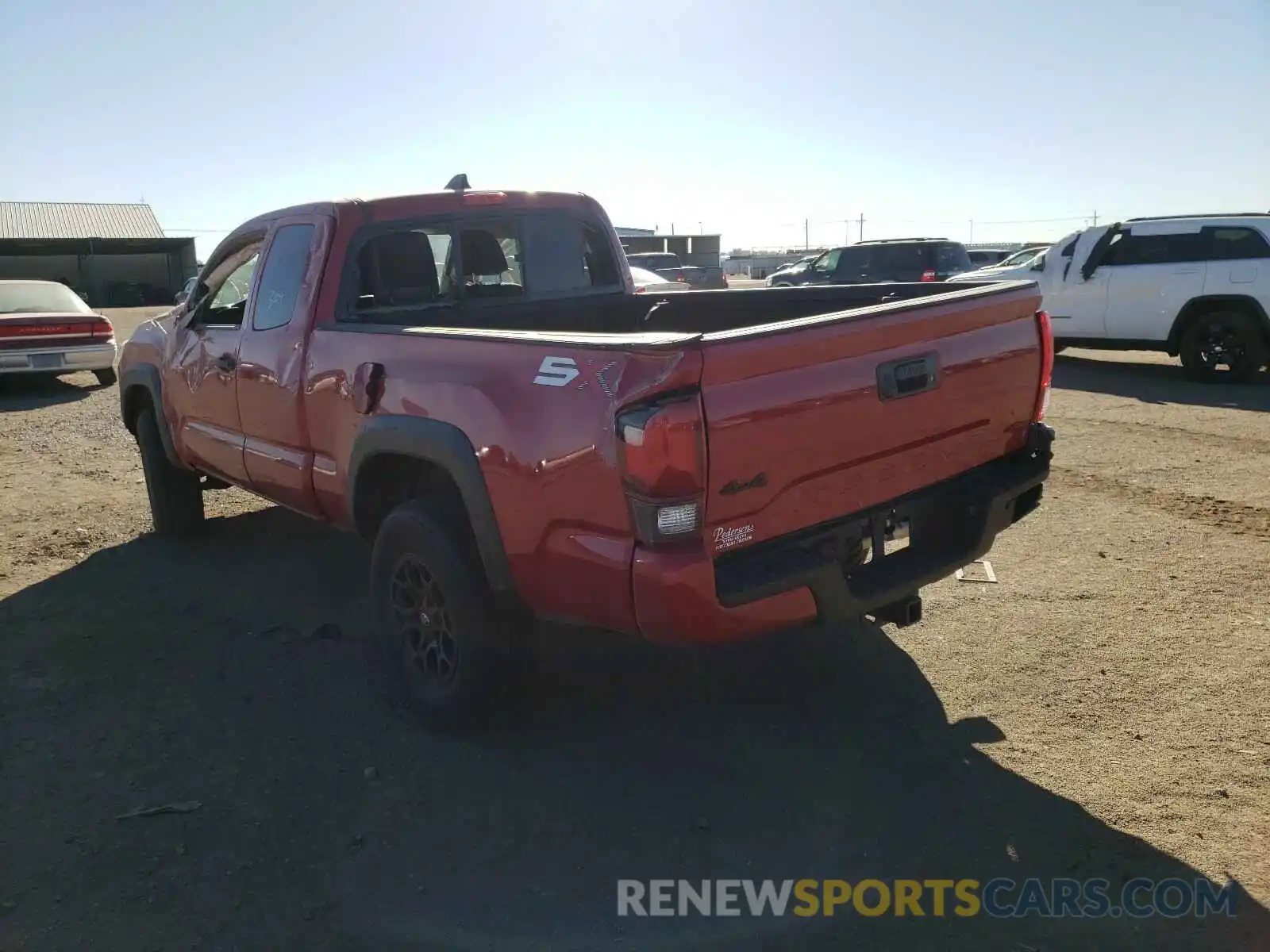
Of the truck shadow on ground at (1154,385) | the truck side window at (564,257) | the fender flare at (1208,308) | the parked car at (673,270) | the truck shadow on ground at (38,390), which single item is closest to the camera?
the truck side window at (564,257)

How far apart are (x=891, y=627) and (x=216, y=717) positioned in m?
3.02

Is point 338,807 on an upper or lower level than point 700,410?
lower

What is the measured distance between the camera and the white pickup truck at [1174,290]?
1148cm

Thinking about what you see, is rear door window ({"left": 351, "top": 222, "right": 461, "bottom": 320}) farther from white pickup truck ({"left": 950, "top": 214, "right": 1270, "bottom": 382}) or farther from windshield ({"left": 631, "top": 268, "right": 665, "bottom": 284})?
windshield ({"left": 631, "top": 268, "right": 665, "bottom": 284})

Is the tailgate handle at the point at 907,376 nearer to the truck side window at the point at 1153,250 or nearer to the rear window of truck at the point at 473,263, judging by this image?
the rear window of truck at the point at 473,263

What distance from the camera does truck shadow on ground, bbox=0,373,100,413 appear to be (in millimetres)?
13259

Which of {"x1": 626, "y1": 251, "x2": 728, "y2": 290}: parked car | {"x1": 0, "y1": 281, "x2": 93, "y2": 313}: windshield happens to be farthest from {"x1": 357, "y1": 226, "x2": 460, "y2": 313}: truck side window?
{"x1": 626, "y1": 251, "x2": 728, "y2": 290}: parked car

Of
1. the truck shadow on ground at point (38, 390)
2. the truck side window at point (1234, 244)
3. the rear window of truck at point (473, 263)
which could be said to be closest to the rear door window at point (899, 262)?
the truck side window at point (1234, 244)

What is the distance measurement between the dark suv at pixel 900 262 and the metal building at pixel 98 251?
33774 mm

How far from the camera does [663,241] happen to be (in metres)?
43.2

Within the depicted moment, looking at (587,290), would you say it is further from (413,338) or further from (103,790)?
(103,790)

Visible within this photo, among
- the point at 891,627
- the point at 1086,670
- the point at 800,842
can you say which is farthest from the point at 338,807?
the point at 1086,670

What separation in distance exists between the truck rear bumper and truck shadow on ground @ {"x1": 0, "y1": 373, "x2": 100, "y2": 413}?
12396 mm

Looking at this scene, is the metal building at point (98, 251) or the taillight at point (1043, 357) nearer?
the taillight at point (1043, 357)
